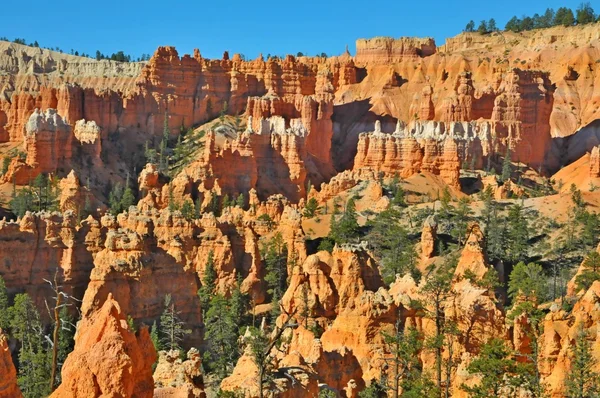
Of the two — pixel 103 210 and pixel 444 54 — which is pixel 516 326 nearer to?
pixel 103 210

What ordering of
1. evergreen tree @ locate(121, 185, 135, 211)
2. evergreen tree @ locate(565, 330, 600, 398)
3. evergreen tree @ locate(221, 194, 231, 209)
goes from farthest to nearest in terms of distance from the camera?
1. evergreen tree @ locate(121, 185, 135, 211)
2. evergreen tree @ locate(221, 194, 231, 209)
3. evergreen tree @ locate(565, 330, 600, 398)

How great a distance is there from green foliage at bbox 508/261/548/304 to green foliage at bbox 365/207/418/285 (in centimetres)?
733

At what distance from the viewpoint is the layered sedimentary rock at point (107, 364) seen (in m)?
26.3

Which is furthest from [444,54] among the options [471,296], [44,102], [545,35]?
[471,296]

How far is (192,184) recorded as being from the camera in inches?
4077

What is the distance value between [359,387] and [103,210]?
5572cm

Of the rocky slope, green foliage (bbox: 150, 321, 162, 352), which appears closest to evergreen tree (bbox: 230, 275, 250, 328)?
the rocky slope

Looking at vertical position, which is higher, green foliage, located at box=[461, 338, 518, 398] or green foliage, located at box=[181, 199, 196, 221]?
green foliage, located at box=[181, 199, 196, 221]

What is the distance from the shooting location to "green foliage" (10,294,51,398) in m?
45.7

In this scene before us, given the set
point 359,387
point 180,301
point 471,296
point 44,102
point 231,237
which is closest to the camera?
point 359,387

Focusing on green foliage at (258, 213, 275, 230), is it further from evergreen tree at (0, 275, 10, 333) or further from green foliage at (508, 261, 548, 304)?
evergreen tree at (0, 275, 10, 333)

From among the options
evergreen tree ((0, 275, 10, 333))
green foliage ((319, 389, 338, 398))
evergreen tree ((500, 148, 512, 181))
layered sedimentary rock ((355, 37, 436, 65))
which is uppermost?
layered sedimentary rock ((355, 37, 436, 65))

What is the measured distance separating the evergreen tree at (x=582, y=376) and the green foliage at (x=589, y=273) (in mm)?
20869

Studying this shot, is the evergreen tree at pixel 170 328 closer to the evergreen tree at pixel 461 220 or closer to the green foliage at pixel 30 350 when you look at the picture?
the green foliage at pixel 30 350
